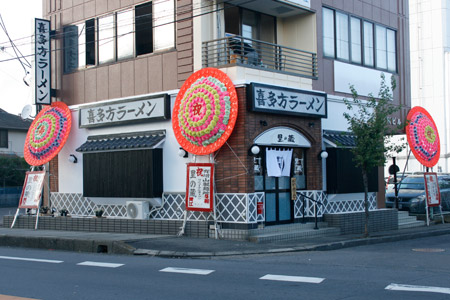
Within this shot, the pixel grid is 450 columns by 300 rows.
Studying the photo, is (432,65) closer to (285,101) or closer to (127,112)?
(285,101)

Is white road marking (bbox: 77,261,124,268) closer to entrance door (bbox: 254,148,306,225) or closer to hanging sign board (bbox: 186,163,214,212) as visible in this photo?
hanging sign board (bbox: 186,163,214,212)

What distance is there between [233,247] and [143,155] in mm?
4508

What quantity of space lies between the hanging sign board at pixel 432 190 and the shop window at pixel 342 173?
2.98 meters

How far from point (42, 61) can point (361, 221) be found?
1203 cm

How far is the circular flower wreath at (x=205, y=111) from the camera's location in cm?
1548

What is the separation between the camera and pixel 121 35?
18.9 m

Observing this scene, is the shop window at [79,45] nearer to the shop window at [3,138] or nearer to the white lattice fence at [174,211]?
the white lattice fence at [174,211]

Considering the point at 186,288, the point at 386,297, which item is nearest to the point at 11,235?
the point at 186,288

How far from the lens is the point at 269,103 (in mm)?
15867

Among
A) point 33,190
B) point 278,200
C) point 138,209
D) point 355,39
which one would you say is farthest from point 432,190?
point 33,190

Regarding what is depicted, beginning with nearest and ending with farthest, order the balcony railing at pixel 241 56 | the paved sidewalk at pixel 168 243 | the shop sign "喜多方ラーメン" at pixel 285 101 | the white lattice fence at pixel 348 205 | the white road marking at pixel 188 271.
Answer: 1. the white road marking at pixel 188 271
2. the paved sidewalk at pixel 168 243
3. the shop sign "喜多方ラーメン" at pixel 285 101
4. the balcony railing at pixel 241 56
5. the white lattice fence at pixel 348 205

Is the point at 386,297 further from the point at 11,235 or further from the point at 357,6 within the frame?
the point at 357,6

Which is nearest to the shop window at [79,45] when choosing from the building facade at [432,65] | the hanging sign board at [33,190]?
the hanging sign board at [33,190]

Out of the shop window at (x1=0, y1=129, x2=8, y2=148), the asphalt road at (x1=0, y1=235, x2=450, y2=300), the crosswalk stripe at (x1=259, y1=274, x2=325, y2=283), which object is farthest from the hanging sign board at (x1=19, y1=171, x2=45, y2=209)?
the shop window at (x1=0, y1=129, x2=8, y2=148)
